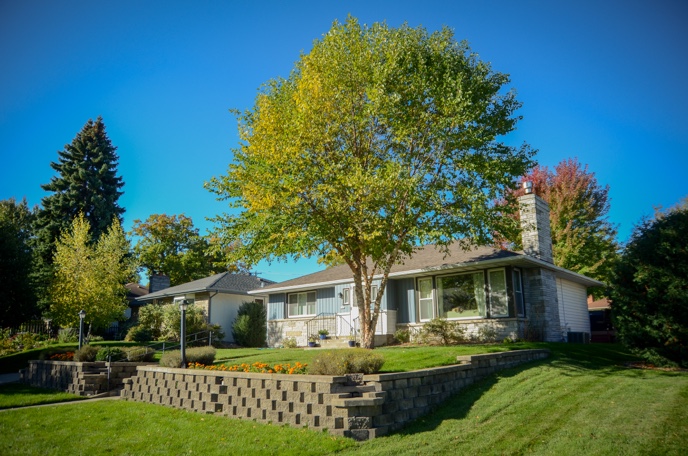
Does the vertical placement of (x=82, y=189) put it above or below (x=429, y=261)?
above

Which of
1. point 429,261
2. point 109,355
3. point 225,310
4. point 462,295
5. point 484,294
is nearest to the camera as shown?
point 109,355

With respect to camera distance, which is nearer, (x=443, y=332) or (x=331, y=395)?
(x=331, y=395)

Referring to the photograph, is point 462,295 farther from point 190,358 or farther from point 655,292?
point 190,358

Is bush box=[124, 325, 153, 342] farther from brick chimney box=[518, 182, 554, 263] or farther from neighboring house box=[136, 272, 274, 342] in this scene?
brick chimney box=[518, 182, 554, 263]

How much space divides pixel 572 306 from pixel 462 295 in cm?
577

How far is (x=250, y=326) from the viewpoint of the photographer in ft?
82.8

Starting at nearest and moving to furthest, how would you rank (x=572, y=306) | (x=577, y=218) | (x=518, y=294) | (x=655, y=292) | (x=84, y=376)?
(x=655, y=292) < (x=84, y=376) < (x=518, y=294) < (x=572, y=306) < (x=577, y=218)

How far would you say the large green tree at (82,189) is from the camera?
33500mm

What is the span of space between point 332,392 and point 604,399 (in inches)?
201

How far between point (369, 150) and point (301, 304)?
39.0ft

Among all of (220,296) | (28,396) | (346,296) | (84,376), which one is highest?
(220,296)

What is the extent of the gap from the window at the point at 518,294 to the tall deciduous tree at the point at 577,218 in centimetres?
789

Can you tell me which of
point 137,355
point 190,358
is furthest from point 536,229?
Answer: point 137,355

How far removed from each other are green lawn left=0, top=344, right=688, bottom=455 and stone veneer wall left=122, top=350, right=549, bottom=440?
0.86ft
